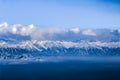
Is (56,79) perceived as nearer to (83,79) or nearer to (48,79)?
(48,79)

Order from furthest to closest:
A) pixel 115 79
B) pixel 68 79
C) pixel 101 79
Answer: pixel 68 79
pixel 101 79
pixel 115 79

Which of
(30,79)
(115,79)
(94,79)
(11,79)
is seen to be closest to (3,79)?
(11,79)

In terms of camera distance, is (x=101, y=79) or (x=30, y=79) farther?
(x=30, y=79)

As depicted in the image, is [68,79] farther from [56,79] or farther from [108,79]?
[108,79]

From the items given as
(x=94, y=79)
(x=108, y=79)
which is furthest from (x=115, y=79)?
(x=94, y=79)

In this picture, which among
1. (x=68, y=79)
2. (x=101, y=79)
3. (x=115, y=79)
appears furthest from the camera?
(x=68, y=79)

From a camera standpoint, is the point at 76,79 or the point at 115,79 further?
the point at 76,79

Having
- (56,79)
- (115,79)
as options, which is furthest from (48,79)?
(115,79)

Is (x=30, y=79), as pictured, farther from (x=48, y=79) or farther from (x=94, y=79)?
(x=94, y=79)
